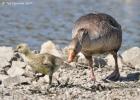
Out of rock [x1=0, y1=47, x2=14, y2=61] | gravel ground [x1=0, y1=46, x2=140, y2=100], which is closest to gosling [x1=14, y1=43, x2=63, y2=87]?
gravel ground [x1=0, y1=46, x2=140, y2=100]

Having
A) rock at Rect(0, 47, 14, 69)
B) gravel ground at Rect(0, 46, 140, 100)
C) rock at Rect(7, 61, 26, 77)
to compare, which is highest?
rock at Rect(0, 47, 14, 69)

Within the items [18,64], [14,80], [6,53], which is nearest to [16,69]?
[18,64]

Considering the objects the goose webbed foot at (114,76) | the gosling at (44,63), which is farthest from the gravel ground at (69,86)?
the gosling at (44,63)

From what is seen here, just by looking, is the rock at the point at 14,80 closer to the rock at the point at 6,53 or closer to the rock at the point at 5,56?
the rock at the point at 5,56

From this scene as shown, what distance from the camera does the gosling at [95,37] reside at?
11588mm

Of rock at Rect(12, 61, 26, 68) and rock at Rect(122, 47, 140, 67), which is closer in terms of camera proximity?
rock at Rect(12, 61, 26, 68)

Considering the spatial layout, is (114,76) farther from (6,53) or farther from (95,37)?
(6,53)

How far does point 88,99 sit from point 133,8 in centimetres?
2168

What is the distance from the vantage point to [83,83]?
11.8 metres

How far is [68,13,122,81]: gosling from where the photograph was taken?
11.6 meters

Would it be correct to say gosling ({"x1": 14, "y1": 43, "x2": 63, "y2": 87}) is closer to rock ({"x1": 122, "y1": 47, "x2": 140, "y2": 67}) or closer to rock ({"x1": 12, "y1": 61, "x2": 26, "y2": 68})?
rock ({"x1": 12, "y1": 61, "x2": 26, "y2": 68})

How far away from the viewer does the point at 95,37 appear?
11883 mm

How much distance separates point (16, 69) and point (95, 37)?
1.94 meters

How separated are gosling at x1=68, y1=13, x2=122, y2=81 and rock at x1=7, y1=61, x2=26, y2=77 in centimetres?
144
